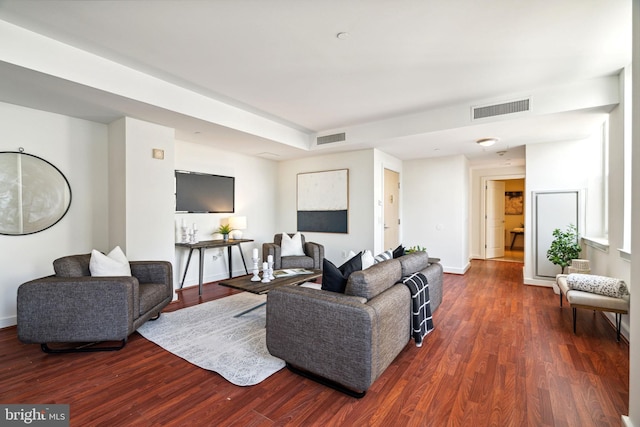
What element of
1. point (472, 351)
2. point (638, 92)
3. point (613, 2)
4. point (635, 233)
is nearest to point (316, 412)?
point (472, 351)

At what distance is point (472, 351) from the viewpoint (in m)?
2.67

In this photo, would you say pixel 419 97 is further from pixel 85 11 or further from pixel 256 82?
pixel 85 11

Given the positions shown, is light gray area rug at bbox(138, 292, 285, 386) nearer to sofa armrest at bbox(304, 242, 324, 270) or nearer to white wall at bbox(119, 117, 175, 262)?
white wall at bbox(119, 117, 175, 262)

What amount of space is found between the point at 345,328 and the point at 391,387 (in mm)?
624

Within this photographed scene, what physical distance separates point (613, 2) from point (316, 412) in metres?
3.42

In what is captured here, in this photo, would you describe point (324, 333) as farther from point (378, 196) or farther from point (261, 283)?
point (378, 196)

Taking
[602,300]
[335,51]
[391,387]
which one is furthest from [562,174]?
[391,387]

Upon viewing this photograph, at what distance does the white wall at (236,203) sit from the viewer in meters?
4.86

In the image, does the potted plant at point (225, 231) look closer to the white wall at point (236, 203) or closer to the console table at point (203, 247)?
the console table at point (203, 247)

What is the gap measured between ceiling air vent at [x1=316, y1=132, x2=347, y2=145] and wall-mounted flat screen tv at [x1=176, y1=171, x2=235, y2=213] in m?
1.80

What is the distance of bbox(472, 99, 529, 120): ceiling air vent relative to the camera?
3.61 meters

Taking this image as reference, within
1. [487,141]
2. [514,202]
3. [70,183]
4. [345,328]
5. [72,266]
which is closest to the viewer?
[345,328]

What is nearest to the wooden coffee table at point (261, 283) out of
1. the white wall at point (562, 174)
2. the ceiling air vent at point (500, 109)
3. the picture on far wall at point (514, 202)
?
the ceiling air vent at point (500, 109)

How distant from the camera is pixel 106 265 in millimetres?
2994
